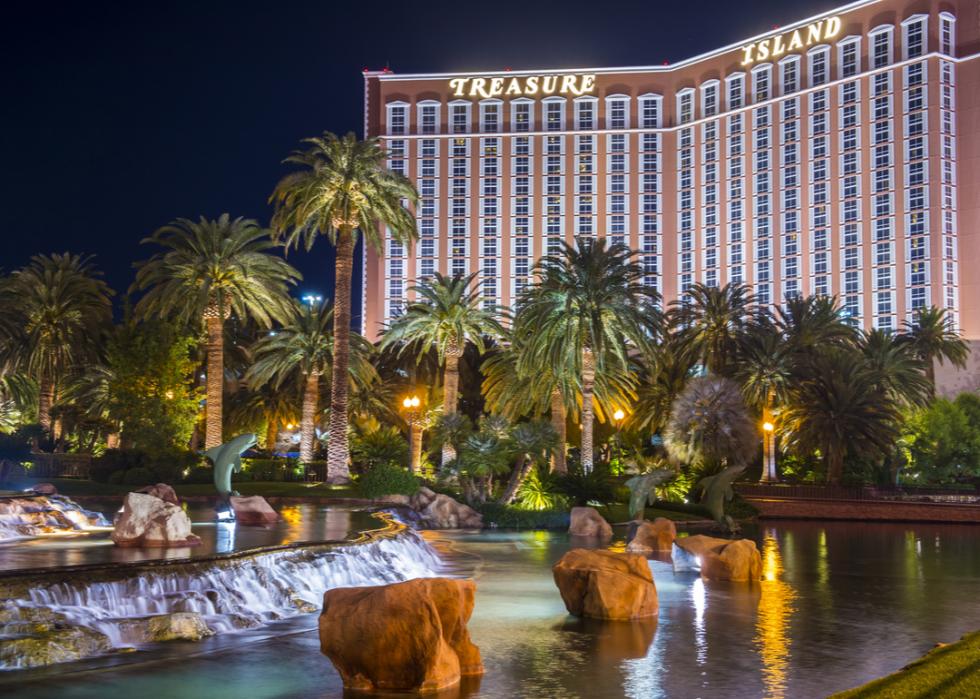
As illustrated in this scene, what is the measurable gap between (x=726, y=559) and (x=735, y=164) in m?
117

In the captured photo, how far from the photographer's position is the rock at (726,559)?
79.2 ft

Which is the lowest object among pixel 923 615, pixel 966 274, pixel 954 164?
pixel 923 615

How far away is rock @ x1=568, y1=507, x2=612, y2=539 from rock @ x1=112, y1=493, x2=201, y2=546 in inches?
691

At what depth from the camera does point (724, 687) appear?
13.4 m

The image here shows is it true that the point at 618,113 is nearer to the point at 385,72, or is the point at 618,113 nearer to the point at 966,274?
the point at 385,72

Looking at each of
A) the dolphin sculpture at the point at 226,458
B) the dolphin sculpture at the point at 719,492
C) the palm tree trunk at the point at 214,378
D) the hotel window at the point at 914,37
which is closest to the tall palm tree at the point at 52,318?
the palm tree trunk at the point at 214,378

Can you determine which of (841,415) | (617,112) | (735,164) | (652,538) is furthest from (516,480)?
(617,112)

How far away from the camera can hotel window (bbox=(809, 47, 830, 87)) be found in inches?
5002

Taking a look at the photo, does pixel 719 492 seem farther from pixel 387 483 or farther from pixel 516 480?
pixel 387 483

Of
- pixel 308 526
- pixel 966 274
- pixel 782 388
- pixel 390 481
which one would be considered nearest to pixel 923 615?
pixel 308 526

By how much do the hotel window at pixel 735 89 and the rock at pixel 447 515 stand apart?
107 m

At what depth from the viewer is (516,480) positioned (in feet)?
139

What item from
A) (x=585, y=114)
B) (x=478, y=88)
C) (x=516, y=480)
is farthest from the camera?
(x=478, y=88)

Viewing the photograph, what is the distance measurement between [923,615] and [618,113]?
12767cm
